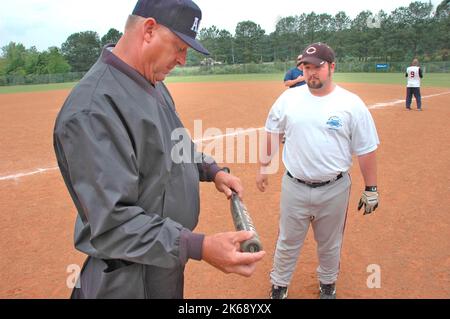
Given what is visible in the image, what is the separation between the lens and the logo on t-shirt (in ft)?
10.5

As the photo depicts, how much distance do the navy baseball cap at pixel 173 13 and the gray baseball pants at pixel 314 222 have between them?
2.06 metres

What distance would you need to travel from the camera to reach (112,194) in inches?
56.1

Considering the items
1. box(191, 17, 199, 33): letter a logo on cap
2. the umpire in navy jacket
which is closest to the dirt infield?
the umpire in navy jacket

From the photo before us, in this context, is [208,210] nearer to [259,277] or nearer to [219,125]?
[259,277]

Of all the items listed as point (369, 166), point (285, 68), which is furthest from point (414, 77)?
point (285, 68)

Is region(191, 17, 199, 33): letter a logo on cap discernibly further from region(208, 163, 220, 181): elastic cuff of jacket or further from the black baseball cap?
the black baseball cap

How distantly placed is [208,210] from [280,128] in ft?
8.20

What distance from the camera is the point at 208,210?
226 inches

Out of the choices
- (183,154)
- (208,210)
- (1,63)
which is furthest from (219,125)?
(1,63)

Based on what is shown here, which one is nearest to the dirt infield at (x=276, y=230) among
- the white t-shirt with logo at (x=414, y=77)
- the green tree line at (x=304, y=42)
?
the white t-shirt with logo at (x=414, y=77)

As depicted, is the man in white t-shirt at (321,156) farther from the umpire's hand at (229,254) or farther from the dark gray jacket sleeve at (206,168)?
the umpire's hand at (229,254)

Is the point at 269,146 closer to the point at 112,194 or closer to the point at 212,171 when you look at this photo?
the point at 212,171

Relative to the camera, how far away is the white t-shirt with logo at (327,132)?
3.22 metres

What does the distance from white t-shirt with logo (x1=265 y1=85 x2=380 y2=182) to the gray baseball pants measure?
0.14 meters
